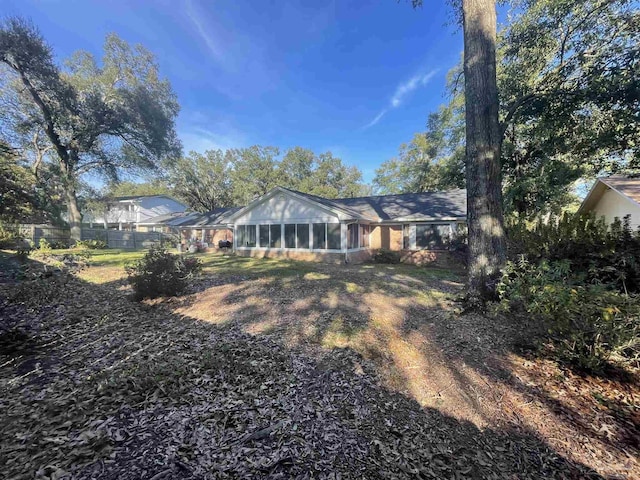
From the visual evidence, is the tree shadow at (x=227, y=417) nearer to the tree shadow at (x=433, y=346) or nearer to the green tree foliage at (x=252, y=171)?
the tree shadow at (x=433, y=346)

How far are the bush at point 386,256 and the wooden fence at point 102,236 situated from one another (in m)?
16.1

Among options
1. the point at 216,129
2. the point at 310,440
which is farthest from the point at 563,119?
the point at 216,129

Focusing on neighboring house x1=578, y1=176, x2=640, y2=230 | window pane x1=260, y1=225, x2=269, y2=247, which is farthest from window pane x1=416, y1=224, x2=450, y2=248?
window pane x1=260, y1=225, x2=269, y2=247

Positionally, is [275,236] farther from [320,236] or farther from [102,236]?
[102,236]

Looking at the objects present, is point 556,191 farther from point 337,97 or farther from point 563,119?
point 337,97

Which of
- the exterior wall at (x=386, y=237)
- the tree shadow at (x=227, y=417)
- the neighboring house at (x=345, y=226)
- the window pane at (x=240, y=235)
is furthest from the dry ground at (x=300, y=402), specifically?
the window pane at (x=240, y=235)

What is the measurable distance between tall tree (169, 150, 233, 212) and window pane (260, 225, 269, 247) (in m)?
16.9

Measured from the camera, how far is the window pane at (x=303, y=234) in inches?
624

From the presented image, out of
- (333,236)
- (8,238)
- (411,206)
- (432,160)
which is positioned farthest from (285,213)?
(432,160)

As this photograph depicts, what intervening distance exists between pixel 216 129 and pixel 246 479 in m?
23.4

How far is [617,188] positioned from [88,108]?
95.5 feet

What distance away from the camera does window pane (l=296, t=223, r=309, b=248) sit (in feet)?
52.0

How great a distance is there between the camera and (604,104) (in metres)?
7.07

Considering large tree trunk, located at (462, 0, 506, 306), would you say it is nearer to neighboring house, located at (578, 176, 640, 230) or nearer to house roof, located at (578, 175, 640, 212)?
neighboring house, located at (578, 176, 640, 230)
